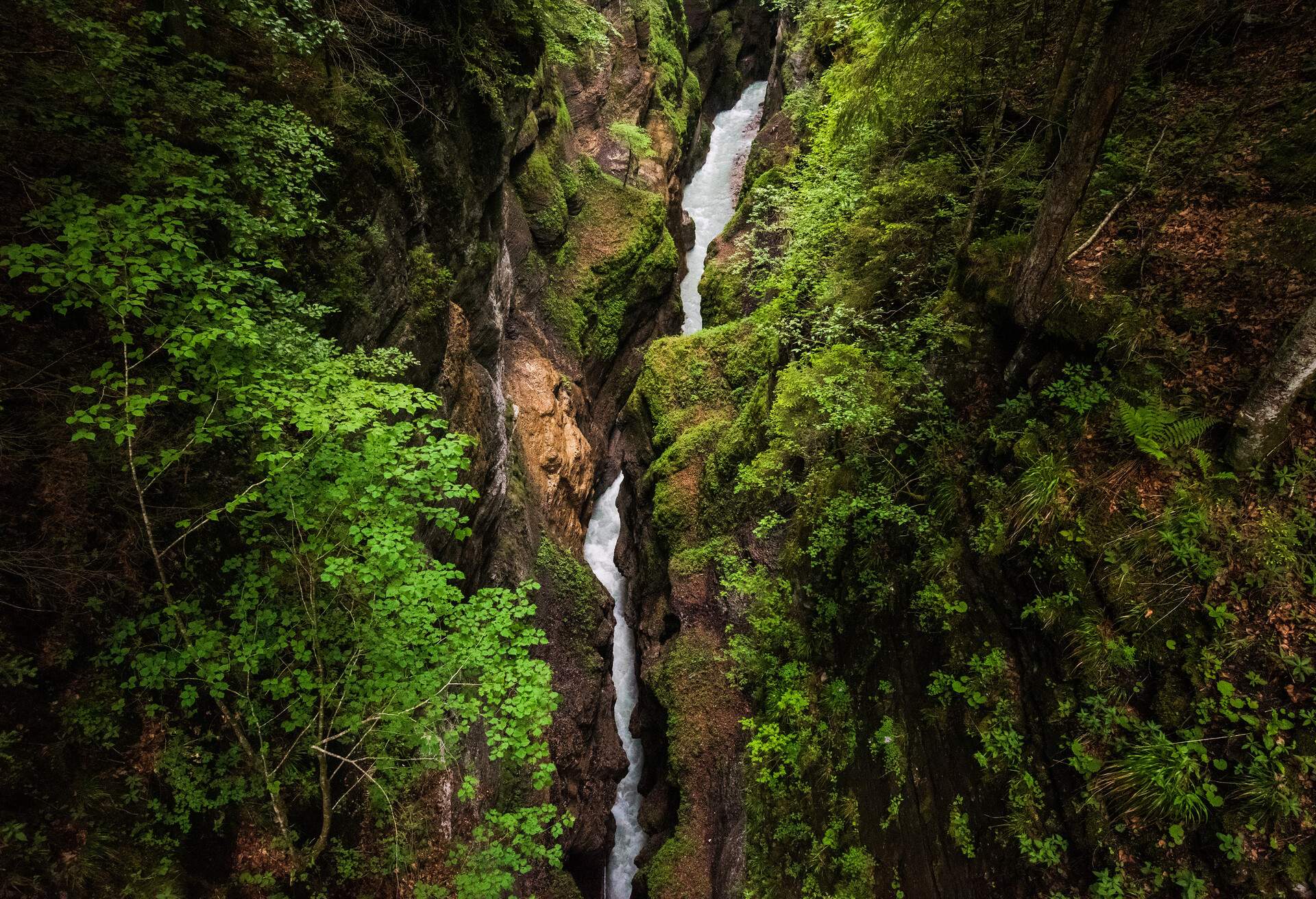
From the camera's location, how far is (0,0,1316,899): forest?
13.4ft

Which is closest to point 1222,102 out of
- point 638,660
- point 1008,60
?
point 1008,60

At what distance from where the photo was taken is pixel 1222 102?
572 centimetres

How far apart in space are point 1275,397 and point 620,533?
49.6 ft

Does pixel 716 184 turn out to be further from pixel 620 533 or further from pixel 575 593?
pixel 575 593

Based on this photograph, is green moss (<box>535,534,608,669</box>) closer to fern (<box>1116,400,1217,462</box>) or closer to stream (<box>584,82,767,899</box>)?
stream (<box>584,82,767,899</box>)

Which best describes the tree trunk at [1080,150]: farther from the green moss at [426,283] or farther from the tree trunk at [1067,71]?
the green moss at [426,283]

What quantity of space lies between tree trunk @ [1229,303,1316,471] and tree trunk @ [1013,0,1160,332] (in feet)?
5.99

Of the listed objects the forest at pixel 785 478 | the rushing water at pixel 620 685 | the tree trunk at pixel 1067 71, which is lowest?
the rushing water at pixel 620 685

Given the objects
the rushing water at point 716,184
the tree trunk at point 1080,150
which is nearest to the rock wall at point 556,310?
the rushing water at point 716,184

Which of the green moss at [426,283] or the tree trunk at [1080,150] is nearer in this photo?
the tree trunk at [1080,150]

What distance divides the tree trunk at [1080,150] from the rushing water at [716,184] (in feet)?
61.9

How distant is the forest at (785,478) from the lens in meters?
4.09

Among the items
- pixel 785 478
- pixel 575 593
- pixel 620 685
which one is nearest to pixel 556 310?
pixel 575 593

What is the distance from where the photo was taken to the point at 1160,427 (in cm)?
469
